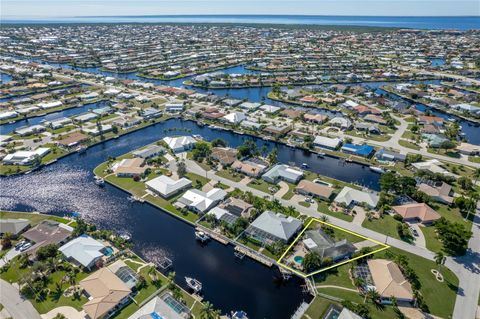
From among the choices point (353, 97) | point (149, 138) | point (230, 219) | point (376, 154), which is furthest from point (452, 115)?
point (149, 138)

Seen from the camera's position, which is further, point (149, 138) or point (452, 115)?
point (452, 115)

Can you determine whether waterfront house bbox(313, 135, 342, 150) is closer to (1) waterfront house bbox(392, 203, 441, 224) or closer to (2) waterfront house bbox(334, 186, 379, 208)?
(2) waterfront house bbox(334, 186, 379, 208)

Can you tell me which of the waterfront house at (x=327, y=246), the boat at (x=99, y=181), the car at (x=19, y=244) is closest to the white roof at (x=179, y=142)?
the boat at (x=99, y=181)

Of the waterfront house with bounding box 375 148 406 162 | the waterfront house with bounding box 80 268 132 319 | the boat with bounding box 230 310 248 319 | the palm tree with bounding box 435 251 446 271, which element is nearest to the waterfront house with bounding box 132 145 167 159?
the waterfront house with bounding box 80 268 132 319

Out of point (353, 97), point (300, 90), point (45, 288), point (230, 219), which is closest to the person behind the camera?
point (45, 288)

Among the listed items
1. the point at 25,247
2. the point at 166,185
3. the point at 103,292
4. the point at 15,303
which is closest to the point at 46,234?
the point at 25,247

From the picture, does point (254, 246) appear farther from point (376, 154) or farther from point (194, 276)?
point (376, 154)

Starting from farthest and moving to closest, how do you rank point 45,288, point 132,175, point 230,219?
point 132,175, point 230,219, point 45,288

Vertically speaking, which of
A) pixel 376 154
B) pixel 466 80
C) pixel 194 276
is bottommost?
pixel 194 276

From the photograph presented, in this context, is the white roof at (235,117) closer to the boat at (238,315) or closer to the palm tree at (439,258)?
the palm tree at (439,258)
